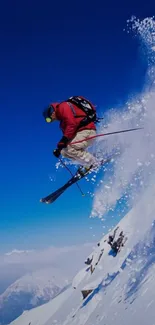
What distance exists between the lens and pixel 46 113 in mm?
10211

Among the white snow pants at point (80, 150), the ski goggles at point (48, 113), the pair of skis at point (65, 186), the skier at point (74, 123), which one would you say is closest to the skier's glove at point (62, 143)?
the skier at point (74, 123)

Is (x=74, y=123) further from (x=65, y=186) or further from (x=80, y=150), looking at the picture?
(x=65, y=186)

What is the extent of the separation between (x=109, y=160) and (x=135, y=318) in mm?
6167

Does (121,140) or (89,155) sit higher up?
(121,140)

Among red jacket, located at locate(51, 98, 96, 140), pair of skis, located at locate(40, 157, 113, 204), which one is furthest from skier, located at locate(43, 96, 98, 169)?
pair of skis, located at locate(40, 157, 113, 204)

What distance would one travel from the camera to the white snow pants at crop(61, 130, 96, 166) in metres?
11.0

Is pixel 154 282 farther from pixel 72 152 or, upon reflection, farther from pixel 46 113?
pixel 46 113

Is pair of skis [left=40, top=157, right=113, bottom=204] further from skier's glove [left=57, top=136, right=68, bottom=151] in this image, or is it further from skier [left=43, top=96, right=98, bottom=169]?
skier's glove [left=57, top=136, right=68, bottom=151]

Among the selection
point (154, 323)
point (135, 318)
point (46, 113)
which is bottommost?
point (154, 323)

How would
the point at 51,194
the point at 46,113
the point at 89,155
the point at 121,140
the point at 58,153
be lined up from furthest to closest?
the point at 121,140, the point at 51,194, the point at 89,155, the point at 58,153, the point at 46,113

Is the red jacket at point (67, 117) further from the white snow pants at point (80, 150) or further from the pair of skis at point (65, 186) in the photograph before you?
the pair of skis at point (65, 186)

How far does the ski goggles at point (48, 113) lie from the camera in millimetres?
10188

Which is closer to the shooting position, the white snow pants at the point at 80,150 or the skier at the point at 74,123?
the skier at the point at 74,123

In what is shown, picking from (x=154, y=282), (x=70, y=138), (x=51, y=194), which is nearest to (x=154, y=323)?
(x=154, y=282)
